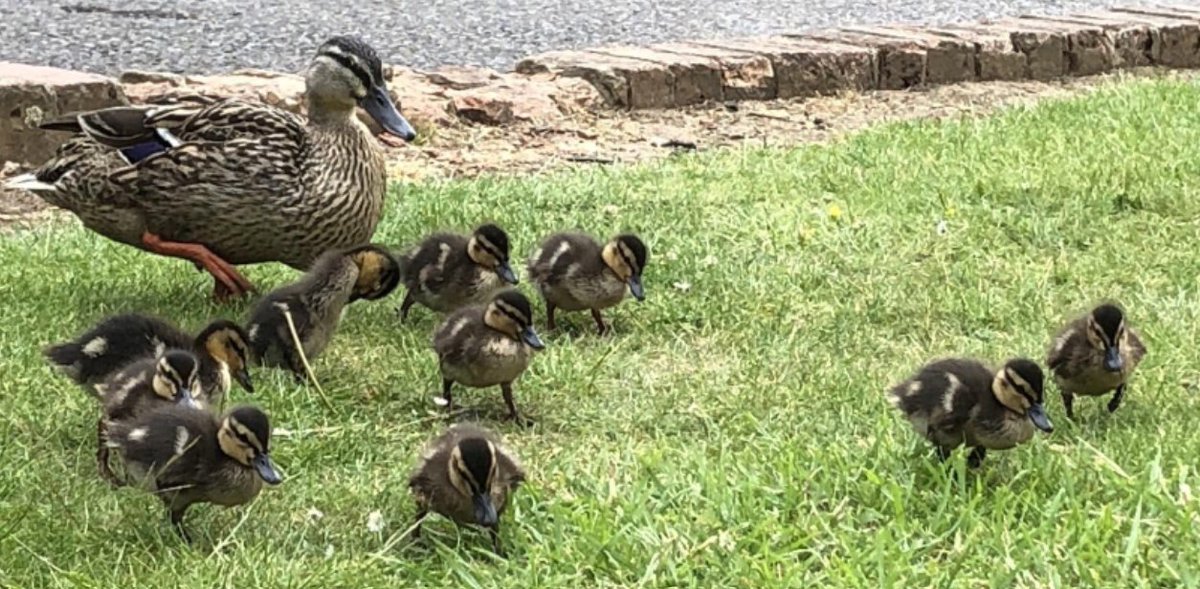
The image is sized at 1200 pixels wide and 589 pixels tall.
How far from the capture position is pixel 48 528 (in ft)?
10.8

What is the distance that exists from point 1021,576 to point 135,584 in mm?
→ 1511

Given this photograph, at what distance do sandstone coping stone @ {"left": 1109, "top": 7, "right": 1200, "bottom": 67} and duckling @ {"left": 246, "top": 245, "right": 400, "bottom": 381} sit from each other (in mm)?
5586

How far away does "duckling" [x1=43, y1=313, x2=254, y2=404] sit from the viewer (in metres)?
3.92

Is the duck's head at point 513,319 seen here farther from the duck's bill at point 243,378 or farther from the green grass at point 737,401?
the duck's bill at point 243,378

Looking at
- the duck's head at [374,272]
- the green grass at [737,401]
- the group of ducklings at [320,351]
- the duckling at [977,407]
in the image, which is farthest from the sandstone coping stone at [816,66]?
the duckling at [977,407]

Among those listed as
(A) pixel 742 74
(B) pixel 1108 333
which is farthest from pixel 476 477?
(A) pixel 742 74

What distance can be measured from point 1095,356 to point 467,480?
151 centimetres

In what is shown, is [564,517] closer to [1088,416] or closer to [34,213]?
[1088,416]

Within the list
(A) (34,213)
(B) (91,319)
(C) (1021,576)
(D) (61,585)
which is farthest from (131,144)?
(C) (1021,576)

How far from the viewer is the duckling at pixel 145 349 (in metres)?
3.92

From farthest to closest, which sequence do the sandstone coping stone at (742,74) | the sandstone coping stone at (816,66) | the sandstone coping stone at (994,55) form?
1. the sandstone coping stone at (994,55)
2. the sandstone coping stone at (816,66)
3. the sandstone coping stone at (742,74)

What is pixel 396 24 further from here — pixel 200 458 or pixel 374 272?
pixel 200 458

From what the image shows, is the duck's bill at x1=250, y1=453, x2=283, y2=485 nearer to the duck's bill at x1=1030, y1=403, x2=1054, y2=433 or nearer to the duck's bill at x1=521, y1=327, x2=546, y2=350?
the duck's bill at x1=521, y1=327, x2=546, y2=350

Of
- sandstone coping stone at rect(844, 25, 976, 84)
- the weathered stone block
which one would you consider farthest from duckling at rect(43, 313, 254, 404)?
the weathered stone block
